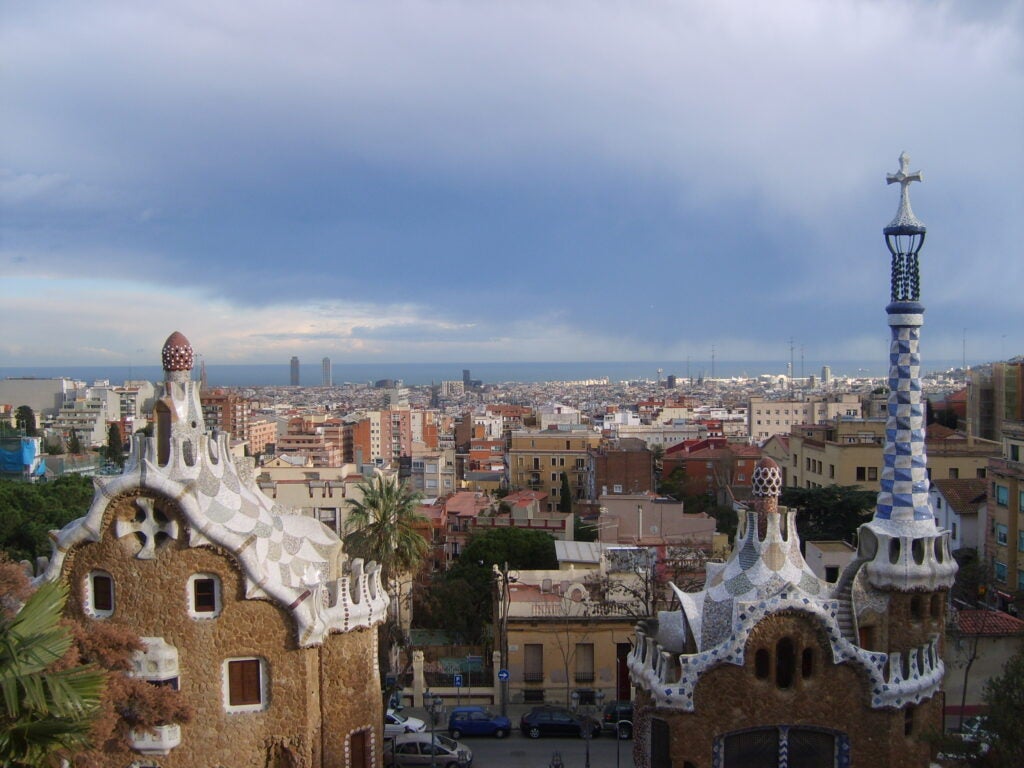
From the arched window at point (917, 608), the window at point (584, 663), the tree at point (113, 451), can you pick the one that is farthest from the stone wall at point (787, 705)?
the tree at point (113, 451)

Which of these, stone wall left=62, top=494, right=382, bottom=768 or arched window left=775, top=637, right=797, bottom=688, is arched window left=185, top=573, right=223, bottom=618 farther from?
arched window left=775, top=637, right=797, bottom=688

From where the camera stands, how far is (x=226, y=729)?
727 inches

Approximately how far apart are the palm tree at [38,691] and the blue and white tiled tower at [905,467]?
13.8m

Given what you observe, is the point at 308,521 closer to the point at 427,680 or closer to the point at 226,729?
the point at 226,729

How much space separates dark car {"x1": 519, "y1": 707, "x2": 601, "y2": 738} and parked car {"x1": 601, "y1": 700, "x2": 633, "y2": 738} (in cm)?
29

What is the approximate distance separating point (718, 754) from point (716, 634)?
2.09m

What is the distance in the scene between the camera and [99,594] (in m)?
18.4

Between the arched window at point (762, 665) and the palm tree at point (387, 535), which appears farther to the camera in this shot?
the palm tree at point (387, 535)

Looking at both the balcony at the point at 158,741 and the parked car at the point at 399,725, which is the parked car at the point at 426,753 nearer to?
the parked car at the point at 399,725

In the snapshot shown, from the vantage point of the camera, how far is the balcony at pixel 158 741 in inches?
704

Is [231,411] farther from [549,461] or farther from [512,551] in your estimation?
[512,551]

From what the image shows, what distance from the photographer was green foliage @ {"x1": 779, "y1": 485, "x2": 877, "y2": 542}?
149 feet

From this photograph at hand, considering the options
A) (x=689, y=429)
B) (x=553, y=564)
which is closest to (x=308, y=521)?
(x=553, y=564)

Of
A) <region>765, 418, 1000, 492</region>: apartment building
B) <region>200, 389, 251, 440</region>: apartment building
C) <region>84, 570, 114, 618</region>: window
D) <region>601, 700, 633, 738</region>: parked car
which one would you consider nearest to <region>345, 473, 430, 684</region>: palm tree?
<region>601, 700, 633, 738</region>: parked car
